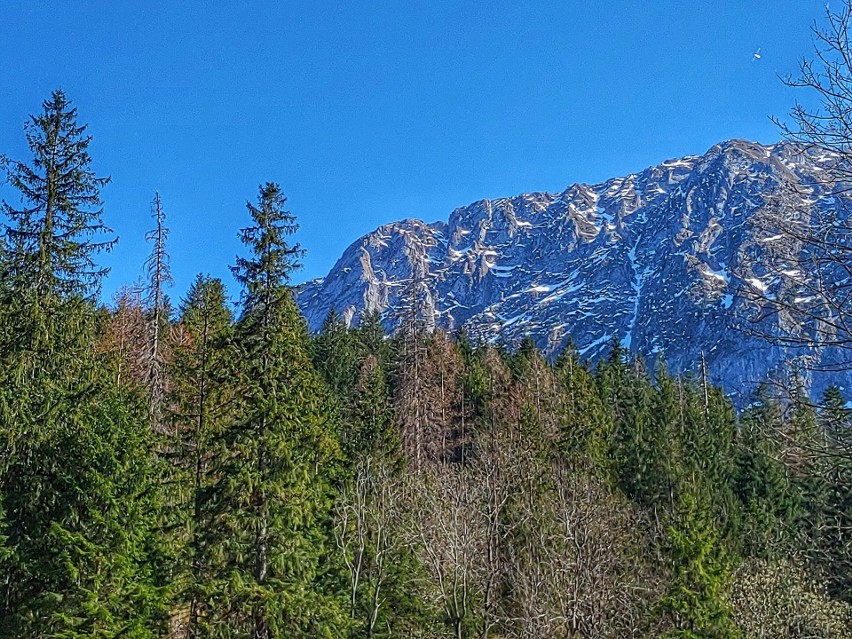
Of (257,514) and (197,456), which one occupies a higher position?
(197,456)

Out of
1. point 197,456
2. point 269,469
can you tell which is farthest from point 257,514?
point 197,456

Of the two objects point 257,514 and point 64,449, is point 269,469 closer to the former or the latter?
point 257,514

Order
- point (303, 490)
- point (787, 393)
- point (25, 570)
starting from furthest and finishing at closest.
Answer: point (303, 490) → point (25, 570) → point (787, 393)

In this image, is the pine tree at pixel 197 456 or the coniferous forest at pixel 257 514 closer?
the coniferous forest at pixel 257 514

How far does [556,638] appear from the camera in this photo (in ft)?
67.6

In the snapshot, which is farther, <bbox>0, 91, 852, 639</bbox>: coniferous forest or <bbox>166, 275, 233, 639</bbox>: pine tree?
<bbox>166, 275, 233, 639</bbox>: pine tree

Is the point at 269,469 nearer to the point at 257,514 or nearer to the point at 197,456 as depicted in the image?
the point at 257,514

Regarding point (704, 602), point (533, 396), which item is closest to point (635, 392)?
point (533, 396)

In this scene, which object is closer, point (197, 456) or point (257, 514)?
point (257, 514)

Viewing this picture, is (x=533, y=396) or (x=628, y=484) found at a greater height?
(x=533, y=396)

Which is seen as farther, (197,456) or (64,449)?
(197,456)

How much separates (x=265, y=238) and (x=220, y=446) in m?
5.82

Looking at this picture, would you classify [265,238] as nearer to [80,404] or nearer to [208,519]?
[80,404]

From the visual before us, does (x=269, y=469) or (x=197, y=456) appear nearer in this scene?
(x=269, y=469)
